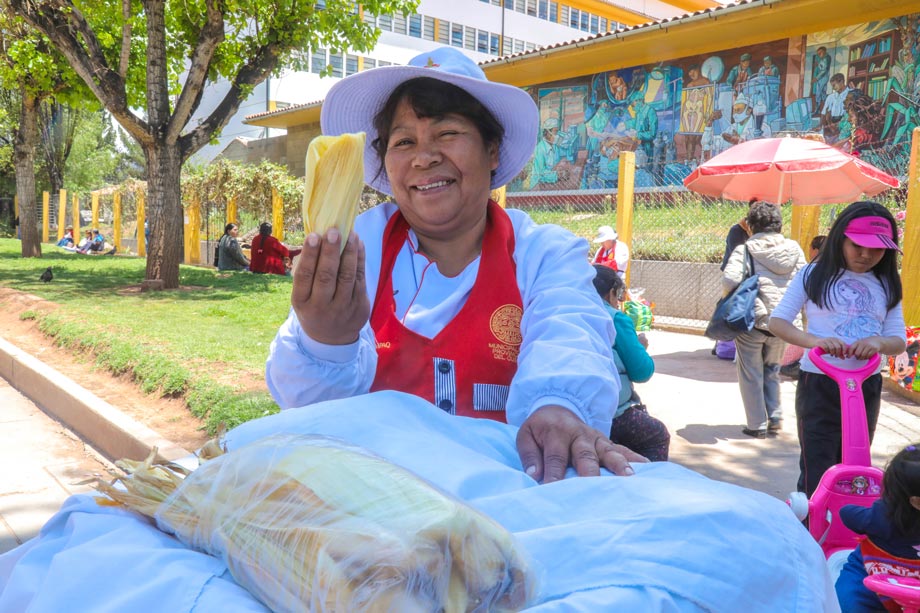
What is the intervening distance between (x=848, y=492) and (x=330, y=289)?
243 cm

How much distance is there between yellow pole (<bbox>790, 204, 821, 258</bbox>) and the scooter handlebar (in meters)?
6.16

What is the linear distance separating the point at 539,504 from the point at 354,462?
25 cm

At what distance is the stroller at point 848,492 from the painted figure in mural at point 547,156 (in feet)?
55.0

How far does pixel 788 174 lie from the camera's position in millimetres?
8398

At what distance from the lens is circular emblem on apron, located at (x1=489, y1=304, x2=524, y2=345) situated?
176 centimetres

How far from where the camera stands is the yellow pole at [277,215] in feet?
63.4

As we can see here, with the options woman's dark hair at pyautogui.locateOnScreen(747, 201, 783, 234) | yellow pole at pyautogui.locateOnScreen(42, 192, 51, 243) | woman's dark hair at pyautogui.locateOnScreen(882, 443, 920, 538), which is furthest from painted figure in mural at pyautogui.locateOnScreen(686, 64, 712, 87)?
yellow pole at pyautogui.locateOnScreen(42, 192, 51, 243)

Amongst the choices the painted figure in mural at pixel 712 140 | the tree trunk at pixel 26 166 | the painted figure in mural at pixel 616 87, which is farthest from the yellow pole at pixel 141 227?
the painted figure in mural at pixel 712 140

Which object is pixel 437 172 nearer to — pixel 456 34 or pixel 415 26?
pixel 415 26

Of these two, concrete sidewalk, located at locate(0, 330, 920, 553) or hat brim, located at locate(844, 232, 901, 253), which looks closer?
hat brim, located at locate(844, 232, 901, 253)

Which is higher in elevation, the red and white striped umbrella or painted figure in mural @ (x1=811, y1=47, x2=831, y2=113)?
painted figure in mural @ (x1=811, y1=47, x2=831, y2=113)

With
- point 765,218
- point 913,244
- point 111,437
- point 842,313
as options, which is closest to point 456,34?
point 913,244

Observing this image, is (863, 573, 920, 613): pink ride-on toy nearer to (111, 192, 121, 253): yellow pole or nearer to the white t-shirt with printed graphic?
the white t-shirt with printed graphic

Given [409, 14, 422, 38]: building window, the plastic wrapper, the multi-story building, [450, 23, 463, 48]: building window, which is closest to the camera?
the plastic wrapper
